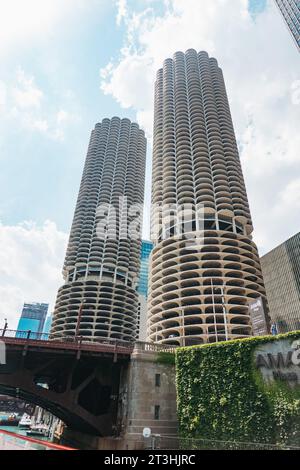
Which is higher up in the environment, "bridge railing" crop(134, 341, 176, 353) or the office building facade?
the office building facade

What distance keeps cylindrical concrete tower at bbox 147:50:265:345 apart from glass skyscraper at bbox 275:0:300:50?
3034 centimetres

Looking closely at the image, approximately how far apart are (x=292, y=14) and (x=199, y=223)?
88.5 metres

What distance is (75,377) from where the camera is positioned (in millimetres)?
41656

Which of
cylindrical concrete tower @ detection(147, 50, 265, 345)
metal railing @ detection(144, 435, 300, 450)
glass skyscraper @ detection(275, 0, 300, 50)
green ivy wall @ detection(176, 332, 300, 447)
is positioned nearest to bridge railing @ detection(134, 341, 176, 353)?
green ivy wall @ detection(176, 332, 300, 447)

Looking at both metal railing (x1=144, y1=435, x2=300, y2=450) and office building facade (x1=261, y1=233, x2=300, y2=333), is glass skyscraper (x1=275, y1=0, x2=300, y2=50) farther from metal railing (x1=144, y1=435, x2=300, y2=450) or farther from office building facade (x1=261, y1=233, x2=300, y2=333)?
metal railing (x1=144, y1=435, x2=300, y2=450)

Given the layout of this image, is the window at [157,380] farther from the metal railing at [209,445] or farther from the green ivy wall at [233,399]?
the metal railing at [209,445]

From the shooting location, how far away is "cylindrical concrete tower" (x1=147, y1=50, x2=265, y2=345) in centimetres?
7806

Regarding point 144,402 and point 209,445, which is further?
point 144,402

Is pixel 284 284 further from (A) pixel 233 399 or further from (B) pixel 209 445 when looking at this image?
(B) pixel 209 445

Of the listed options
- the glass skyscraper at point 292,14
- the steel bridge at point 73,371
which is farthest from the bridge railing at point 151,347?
the glass skyscraper at point 292,14

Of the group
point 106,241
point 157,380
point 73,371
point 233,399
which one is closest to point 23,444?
point 233,399

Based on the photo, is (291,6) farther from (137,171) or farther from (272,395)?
(272,395)

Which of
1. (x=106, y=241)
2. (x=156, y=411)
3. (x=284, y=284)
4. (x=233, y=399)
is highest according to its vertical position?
(x=106, y=241)

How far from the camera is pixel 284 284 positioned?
89.8 m
